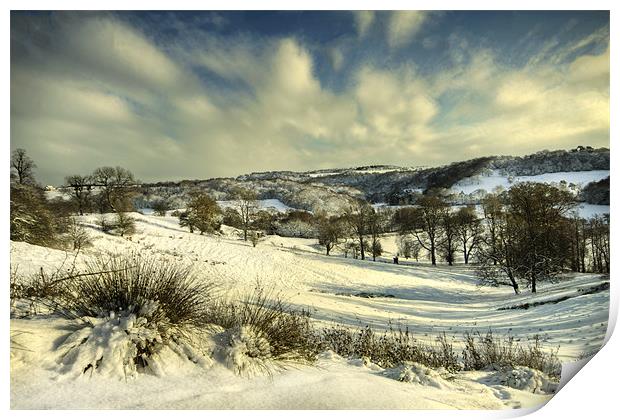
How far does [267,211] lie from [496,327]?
14.4 meters

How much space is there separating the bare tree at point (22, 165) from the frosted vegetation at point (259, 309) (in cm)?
5

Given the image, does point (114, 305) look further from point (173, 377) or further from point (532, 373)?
point (532, 373)

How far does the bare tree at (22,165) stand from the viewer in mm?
3539

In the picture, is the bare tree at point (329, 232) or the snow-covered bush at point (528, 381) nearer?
the snow-covered bush at point (528, 381)

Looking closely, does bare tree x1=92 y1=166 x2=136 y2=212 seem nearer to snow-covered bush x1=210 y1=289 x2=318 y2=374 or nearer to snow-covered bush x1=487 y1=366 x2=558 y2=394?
snow-covered bush x1=210 y1=289 x2=318 y2=374

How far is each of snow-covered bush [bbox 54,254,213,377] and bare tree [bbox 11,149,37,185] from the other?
196 centimetres

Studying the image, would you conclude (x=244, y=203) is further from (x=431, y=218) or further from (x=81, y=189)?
(x=431, y=218)

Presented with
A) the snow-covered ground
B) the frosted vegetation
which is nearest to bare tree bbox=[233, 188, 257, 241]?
the frosted vegetation

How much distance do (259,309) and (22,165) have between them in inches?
150

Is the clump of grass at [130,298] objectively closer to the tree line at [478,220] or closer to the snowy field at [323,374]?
the snowy field at [323,374]

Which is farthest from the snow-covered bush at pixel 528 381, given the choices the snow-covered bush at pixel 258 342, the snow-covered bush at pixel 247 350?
the snow-covered bush at pixel 247 350

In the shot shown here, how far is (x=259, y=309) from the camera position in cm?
280

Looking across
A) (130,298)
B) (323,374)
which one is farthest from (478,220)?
(130,298)
